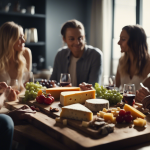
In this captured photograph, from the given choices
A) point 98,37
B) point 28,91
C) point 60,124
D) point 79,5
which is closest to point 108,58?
point 98,37

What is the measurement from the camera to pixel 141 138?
1026 mm

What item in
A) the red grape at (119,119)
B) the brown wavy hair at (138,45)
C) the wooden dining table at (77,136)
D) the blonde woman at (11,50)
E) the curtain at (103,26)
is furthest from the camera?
the curtain at (103,26)

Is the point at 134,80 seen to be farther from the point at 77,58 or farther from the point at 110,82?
the point at 77,58

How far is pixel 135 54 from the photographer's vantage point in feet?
7.57

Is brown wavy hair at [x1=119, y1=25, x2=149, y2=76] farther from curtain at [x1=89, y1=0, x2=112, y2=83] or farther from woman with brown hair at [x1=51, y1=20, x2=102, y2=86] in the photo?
curtain at [x1=89, y1=0, x2=112, y2=83]

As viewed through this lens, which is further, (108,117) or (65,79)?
(65,79)

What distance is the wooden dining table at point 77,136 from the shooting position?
0.95 metres

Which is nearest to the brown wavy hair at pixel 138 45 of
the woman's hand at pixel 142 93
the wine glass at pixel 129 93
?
the woman's hand at pixel 142 93

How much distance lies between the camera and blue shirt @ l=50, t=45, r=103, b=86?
2.56 m

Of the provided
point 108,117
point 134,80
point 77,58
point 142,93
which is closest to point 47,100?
point 108,117

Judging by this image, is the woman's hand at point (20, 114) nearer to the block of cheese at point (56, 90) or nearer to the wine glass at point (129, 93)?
the block of cheese at point (56, 90)

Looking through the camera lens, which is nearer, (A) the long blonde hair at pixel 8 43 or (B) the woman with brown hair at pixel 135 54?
(B) the woman with brown hair at pixel 135 54

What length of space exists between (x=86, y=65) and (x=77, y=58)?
0.65 feet

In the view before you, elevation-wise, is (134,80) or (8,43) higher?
(8,43)
